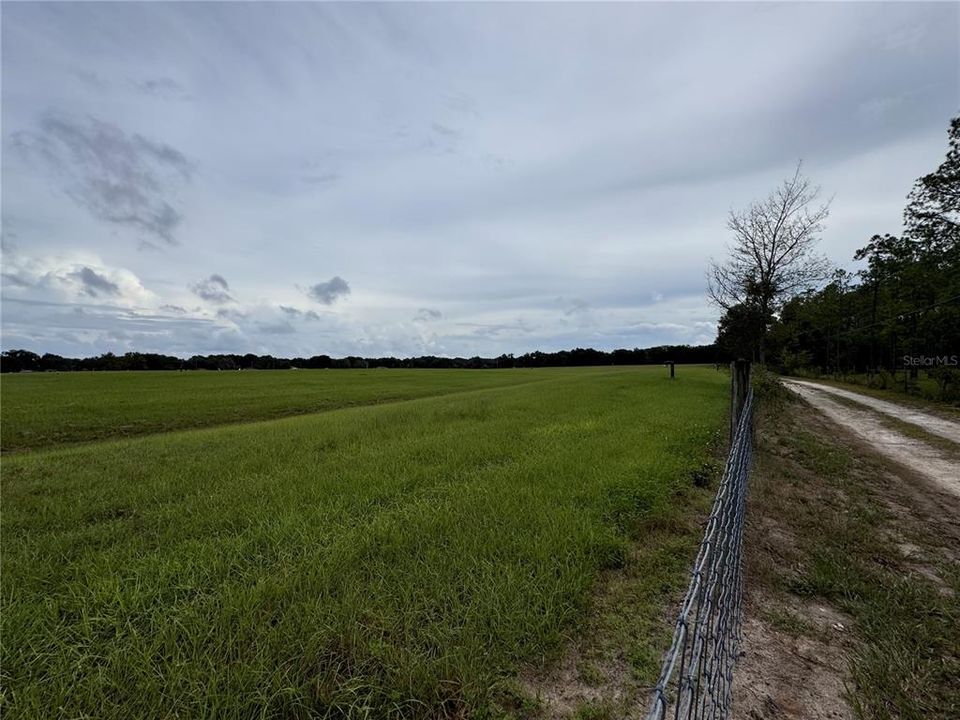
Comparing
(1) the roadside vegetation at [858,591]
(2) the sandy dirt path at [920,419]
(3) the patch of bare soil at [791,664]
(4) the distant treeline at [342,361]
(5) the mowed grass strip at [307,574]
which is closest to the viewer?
(5) the mowed grass strip at [307,574]

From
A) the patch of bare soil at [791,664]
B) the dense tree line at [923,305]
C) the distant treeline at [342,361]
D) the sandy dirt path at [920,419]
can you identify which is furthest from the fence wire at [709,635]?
the distant treeline at [342,361]

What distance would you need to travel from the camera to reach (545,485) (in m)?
5.83

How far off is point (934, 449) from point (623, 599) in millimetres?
11242

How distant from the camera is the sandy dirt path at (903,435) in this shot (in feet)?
26.2

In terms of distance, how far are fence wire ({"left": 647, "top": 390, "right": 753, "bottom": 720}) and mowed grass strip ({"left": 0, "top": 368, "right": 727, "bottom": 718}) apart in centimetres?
80

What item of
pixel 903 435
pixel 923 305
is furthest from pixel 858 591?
pixel 923 305

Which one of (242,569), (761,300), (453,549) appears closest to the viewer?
(242,569)

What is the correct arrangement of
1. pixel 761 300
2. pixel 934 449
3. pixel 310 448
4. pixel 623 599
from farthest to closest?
pixel 761 300
pixel 934 449
pixel 310 448
pixel 623 599

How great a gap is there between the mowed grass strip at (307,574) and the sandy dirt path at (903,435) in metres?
4.62

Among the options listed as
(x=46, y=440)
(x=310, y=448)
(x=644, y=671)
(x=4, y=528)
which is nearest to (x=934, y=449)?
(x=644, y=671)

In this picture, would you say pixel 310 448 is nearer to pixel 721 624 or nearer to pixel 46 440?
pixel 721 624

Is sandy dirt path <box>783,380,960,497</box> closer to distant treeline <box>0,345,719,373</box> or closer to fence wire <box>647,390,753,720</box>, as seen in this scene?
fence wire <box>647,390,753,720</box>

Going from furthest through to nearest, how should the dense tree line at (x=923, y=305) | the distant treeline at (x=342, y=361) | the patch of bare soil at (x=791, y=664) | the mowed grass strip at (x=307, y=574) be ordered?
the distant treeline at (x=342, y=361) < the dense tree line at (x=923, y=305) < the patch of bare soil at (x=791, y=664) < the mowed grass strip at (x=307, y=574)

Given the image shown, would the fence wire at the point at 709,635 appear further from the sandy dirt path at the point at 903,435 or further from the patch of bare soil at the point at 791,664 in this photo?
the sandy dirt path at the point at 903,435
